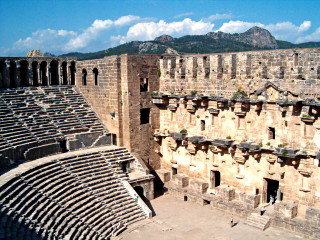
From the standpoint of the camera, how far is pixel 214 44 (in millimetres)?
60406

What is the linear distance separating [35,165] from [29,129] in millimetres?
3046

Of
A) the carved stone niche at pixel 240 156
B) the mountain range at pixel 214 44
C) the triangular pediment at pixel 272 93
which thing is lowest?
the carved stone niche at pixel 240 156

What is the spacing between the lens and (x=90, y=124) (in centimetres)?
2206

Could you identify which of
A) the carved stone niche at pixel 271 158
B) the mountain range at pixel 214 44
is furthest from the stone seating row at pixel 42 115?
the mountain range at pixel 214 44

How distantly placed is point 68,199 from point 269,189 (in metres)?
10.1

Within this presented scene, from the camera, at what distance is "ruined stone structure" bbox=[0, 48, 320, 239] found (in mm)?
16016

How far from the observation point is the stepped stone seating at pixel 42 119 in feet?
59.8

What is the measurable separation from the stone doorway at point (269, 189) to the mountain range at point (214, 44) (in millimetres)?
37298

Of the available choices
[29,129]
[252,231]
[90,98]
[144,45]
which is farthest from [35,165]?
[144,45]

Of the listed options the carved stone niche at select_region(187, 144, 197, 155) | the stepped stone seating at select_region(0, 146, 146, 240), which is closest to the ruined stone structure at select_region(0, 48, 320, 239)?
the carved stone niche at select_region(187, 144, 197, 155)

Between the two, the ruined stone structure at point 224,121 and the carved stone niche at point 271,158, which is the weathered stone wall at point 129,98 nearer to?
the ruined stone structure at point 224,121

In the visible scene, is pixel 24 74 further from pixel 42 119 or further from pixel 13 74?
pixel 42 119

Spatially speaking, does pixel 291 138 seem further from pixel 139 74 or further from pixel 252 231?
pixel 139 74

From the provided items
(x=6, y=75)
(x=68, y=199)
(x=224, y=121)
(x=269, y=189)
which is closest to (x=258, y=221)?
(x=269, y=189)
